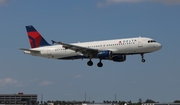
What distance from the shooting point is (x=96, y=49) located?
9288 cm

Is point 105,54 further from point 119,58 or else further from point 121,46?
point 119,58

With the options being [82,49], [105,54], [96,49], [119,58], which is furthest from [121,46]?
[82,49]

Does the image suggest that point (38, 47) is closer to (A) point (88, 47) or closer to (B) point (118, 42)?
(A) point (88, 47)

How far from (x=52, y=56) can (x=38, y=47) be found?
234 inches

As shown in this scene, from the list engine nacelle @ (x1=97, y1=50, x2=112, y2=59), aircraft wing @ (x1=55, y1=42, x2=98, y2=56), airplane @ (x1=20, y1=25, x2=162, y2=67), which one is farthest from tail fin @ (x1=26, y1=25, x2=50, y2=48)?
engine nacelle @ (x1=97, y1=50, x2=112, y2=59)

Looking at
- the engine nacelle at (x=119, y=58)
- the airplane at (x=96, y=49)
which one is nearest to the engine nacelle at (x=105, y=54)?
the airplane at (x=96, y=49)

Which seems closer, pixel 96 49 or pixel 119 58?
pixel 96 49

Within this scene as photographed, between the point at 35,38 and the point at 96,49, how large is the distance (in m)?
19.3

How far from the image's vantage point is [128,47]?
8781 cm

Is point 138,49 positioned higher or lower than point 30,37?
lower

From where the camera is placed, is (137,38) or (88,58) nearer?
(137,38)

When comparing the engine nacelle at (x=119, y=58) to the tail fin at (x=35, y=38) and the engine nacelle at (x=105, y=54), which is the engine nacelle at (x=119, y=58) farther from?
the tail fin at (x=35, y=38)

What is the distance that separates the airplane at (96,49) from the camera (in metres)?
87.8

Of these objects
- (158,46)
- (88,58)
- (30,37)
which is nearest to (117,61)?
(88,58)
